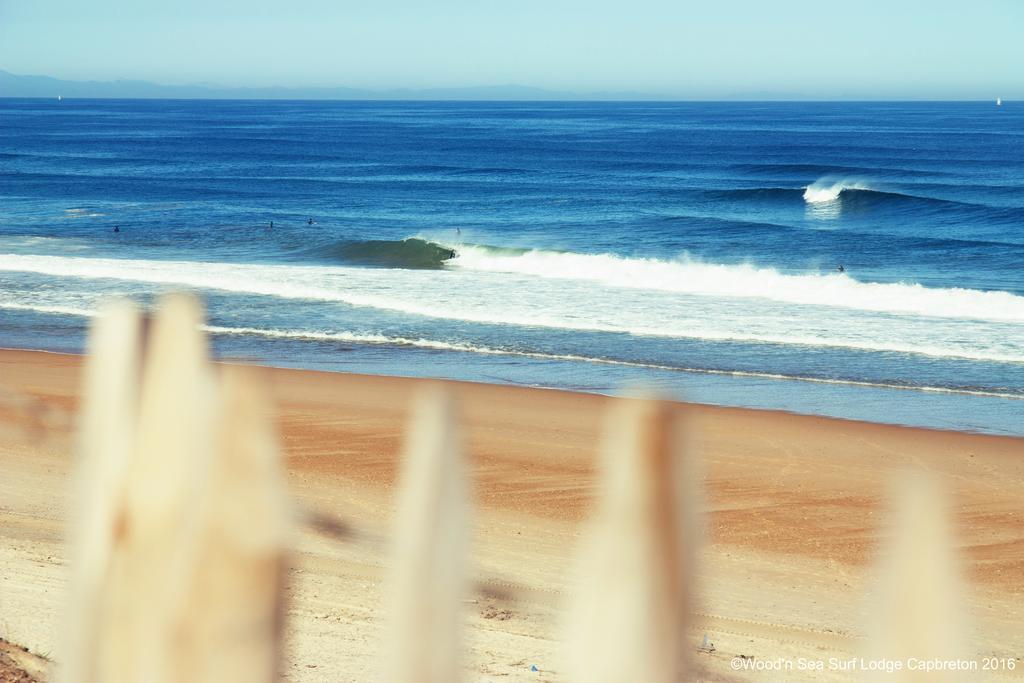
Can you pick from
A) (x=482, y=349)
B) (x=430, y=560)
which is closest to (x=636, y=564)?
(x=430, y=560)

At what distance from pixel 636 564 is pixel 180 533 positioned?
0.26 metres

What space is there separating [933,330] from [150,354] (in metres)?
20.9

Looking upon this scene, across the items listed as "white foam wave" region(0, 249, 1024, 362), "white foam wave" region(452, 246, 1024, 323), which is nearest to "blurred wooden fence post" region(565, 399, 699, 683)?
"white foam wave" region(0, 249, 1024, 362)

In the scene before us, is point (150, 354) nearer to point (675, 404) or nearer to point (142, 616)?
point (142, 616)

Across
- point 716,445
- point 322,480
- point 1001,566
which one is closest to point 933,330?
point 716,445

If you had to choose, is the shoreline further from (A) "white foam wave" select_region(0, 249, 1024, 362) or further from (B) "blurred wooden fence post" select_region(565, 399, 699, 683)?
(B) "blurred wooden fence post" select_region(565, 399, 699, 683)

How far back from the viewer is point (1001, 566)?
8.88m

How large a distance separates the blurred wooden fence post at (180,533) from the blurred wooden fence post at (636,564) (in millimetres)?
176

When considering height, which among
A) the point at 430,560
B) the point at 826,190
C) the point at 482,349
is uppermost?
the point at 430,560

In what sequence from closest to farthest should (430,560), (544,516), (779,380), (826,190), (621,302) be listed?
1. (430,560)
2. (544,516)
3. (779,380)
4. (621,302)
5. (826,190)

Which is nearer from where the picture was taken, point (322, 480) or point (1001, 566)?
point (1001, 566)

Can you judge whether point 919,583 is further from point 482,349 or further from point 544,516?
point 482,349

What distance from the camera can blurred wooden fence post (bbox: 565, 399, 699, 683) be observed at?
534 mm

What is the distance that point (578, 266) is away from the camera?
101ft
